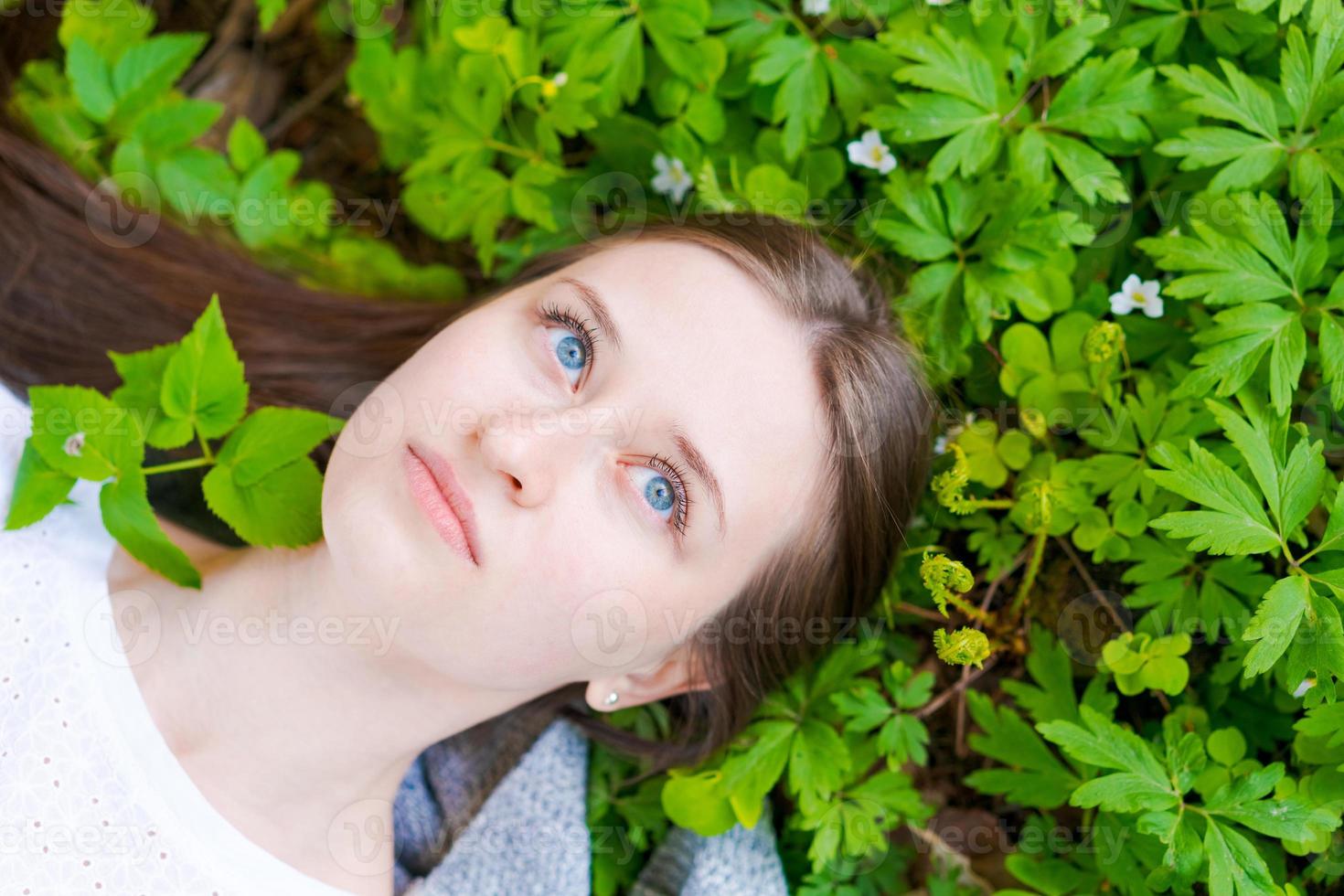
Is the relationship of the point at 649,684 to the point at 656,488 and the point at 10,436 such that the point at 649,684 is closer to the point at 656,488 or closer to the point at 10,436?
the point at 656,488

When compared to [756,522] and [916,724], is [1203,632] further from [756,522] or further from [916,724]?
[756,522]

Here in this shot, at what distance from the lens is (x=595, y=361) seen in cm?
217

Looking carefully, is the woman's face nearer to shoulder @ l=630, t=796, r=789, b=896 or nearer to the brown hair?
the brown hair

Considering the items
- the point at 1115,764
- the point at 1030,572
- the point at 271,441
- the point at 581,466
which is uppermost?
the point at 581,466

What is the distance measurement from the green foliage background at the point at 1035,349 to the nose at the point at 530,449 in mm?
747

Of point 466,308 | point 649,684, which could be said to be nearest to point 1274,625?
point 649,684

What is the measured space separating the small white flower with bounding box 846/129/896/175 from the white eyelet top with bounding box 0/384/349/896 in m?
2.17

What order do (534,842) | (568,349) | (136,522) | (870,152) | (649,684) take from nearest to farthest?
1. (568,349)
2. (136,522)
3. (649,684)
4. (870,152)
5. (534,842)

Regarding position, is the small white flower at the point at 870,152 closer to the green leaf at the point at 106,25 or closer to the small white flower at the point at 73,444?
the small white flower at the point at 73,444

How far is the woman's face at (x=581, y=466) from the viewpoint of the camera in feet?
6.72

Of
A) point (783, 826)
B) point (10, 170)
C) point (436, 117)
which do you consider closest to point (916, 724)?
point (783, 826)

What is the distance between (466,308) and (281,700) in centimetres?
114

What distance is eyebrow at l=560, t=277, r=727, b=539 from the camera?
6.85 feet

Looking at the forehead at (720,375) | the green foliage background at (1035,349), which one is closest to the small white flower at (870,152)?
the green foliage background at (1035,349)
